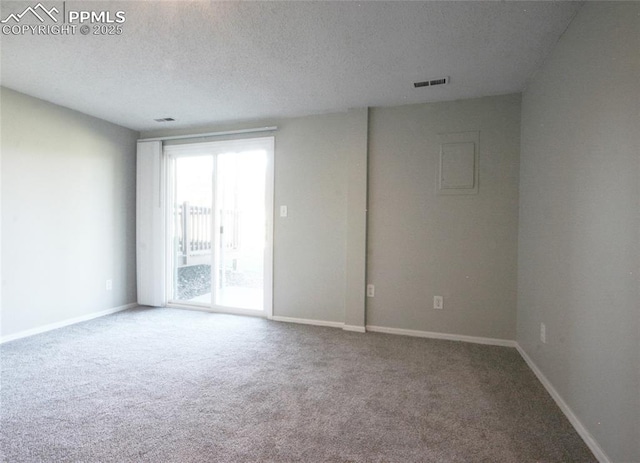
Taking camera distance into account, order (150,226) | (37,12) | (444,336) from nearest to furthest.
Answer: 1. (37,12)
2. (444,336)
3. (150,226)

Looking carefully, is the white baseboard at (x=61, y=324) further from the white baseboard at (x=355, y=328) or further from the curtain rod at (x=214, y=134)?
the white baseboard at (x=355, y=328)

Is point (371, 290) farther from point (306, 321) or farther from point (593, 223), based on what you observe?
point (593, 223)

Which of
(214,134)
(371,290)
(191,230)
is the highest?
(214,134)

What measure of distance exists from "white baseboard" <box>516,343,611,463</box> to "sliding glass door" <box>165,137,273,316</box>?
8.39 ft

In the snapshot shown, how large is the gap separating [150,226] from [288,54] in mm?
2967

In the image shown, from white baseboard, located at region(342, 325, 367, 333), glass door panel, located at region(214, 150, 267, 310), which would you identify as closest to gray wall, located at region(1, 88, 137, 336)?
glass door panel, located at region(214, 150, 267, 310)

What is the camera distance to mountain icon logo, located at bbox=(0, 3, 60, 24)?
177 cm

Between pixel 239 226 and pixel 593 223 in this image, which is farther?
pixel 239 226

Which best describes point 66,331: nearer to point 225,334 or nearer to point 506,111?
point 225,334

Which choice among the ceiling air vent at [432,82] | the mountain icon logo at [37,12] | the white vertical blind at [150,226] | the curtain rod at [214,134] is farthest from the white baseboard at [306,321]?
the mountain icon logo at [37,12]

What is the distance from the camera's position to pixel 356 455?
56.8 inches

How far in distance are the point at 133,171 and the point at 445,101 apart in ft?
12.6

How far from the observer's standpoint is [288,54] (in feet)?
7.23

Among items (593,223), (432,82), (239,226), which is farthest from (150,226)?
(593,223)
